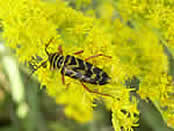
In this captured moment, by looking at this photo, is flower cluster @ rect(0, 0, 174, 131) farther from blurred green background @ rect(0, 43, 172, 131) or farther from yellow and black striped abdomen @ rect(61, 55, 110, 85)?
blurred green background @ rect(0, 43, 172, 131)

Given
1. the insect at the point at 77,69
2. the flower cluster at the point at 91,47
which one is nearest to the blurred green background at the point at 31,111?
the flower cluster at the point at 91,47

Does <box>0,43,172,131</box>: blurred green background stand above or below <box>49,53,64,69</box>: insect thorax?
below

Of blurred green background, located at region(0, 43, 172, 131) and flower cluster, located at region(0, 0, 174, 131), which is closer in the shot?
flower cluster, located at region(0, 0, 174, 131)

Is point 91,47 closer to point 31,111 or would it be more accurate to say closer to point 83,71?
point 83,71

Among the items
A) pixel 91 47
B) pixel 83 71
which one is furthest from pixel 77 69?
pixel 91 47

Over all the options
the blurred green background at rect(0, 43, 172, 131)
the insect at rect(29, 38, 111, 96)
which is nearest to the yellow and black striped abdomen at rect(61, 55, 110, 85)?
the insect at rect(29, 38, 111, 96)

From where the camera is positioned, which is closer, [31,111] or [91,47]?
[91,47]
